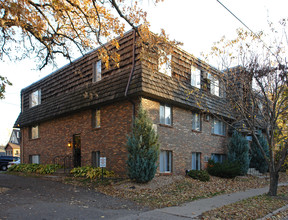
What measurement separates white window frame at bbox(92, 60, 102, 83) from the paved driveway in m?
6.81

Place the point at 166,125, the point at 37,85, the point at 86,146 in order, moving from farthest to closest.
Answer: the point at 37,85
the point at 86,146
the point at 166,125

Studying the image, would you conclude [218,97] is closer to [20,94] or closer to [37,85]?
[37,85]

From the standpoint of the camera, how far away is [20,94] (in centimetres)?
2339

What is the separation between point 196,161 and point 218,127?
3820 millimetres

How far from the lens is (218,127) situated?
19.2 metres

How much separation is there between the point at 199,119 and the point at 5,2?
12168mm

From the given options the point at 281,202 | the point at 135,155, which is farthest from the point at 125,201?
the point at 281,202

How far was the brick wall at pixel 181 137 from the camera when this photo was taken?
544 inches

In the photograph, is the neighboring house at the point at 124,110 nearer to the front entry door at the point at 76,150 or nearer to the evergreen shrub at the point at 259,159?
the front entry door at the point at 76,150

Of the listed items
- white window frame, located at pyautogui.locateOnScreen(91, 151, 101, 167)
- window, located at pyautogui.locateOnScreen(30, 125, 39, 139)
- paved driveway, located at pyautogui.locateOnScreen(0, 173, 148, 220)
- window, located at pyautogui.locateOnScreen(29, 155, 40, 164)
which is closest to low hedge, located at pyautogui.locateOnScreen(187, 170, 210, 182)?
white window frame, located at pyautogui.locateOnScreen(91, 151, 101, 167)

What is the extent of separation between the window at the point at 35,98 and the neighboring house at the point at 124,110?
0.53 meters

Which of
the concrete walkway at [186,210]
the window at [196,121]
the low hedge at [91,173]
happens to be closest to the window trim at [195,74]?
the window at [196,121]

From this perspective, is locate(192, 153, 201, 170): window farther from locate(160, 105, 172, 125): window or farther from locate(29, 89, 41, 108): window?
locate(29, 89, 41, 108): window

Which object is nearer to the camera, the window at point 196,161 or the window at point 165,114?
the window at point 165,114
